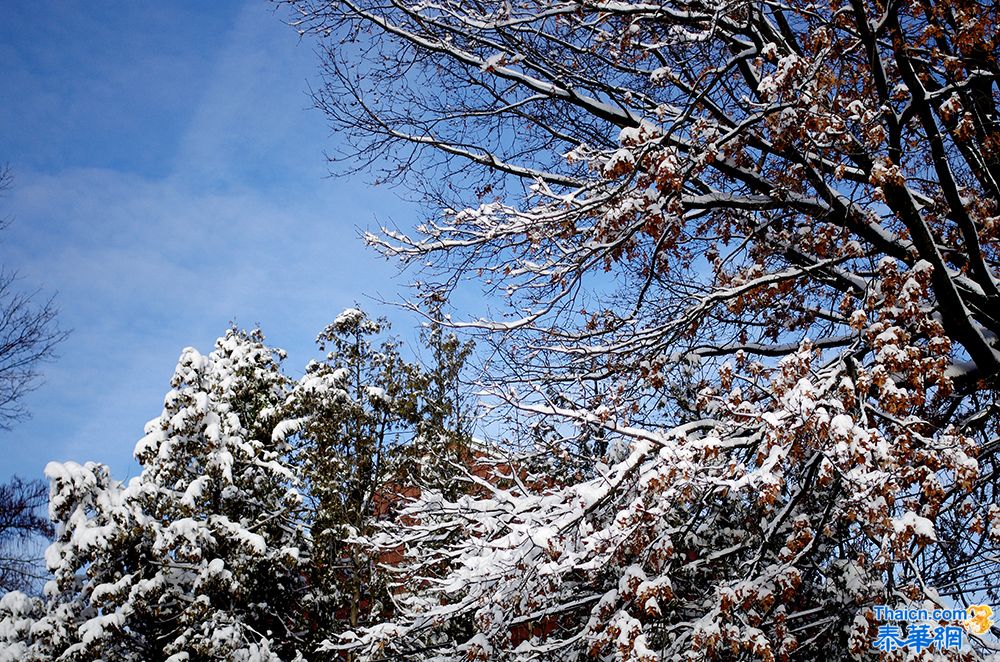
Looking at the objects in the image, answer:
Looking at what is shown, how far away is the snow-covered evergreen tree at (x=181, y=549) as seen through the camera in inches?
471

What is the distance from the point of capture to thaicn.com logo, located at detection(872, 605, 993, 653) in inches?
218

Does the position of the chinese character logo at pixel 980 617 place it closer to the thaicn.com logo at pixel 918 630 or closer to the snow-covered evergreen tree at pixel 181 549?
the thaicn.com logo at pixel 918 630

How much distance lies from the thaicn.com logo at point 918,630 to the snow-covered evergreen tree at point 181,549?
31.2 feet

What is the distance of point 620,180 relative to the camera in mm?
7395

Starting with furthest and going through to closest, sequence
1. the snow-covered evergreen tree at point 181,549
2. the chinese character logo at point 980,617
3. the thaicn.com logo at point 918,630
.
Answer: the snow-covered evergreen tree at point 181,549
the chinese character logo at point 980,617
the thaicn.com logo at point 918,630

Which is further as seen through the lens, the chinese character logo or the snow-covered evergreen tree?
the snow-covered evergreen tree

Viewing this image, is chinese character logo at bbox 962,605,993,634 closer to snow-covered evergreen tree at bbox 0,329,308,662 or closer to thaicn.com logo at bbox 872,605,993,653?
thaicn.com logo at bbox 872,605,993,653

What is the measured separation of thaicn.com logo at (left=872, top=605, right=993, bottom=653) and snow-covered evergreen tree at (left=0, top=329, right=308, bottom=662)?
31.2 feet

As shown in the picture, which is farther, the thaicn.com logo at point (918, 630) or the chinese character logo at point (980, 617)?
the chinese character logo at point (980, 617)

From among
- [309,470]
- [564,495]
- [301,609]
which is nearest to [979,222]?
[564,495]

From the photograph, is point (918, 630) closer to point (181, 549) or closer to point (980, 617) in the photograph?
point (980, 617)

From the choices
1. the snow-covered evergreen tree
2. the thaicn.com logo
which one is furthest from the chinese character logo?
the snow-covered evergreen tree

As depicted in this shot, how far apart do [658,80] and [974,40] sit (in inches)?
103

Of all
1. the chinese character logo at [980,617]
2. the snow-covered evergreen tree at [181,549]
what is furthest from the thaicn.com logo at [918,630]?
the snow-covered evergreen tree at [181,549]
